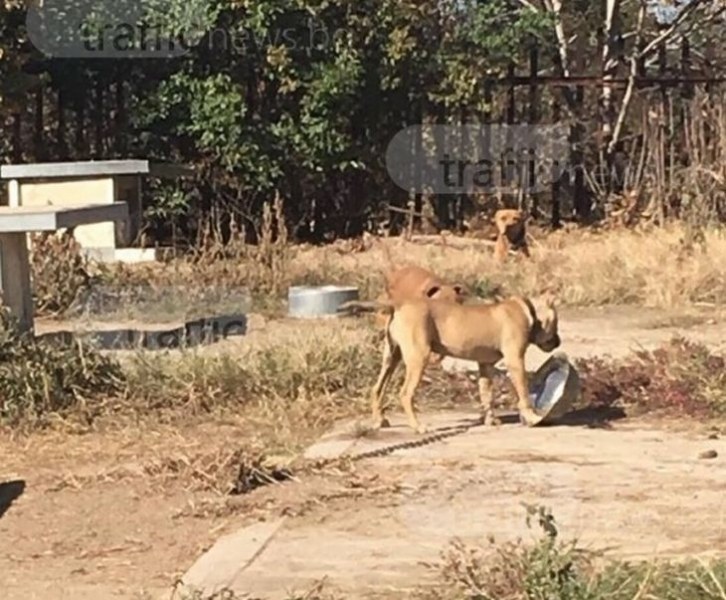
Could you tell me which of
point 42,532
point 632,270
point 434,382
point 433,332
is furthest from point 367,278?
point 42,532

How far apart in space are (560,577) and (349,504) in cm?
180

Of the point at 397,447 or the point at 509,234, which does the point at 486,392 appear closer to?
the point at 397,447

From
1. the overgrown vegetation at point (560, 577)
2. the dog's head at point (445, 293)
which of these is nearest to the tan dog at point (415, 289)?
the dog's head at point (445, 293)

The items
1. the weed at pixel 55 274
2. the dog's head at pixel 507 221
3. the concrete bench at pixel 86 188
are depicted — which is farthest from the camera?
the dog's head at pixel 507 221

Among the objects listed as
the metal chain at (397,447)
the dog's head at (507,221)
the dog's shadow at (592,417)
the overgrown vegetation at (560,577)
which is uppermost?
the dog's head at (507,221)

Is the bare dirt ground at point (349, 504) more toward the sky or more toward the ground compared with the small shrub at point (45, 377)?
more toward the ground

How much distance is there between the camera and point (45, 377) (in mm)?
7531

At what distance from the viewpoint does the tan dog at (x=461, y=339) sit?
23.6 ft

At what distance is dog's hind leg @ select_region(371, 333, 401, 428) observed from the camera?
24.1 feet

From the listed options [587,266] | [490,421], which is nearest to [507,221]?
[587,266]

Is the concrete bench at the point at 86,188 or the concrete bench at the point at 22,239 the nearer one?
the concrete bench at the point at 22,239

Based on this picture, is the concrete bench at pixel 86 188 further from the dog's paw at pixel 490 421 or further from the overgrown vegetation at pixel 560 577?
the overgrown vegetation at pixel 560 577

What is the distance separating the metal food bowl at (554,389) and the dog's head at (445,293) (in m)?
0.52

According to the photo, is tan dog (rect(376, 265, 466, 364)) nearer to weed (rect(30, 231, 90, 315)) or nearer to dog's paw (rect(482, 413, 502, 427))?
dog's paw (rect(482, 413, 502, 427))
